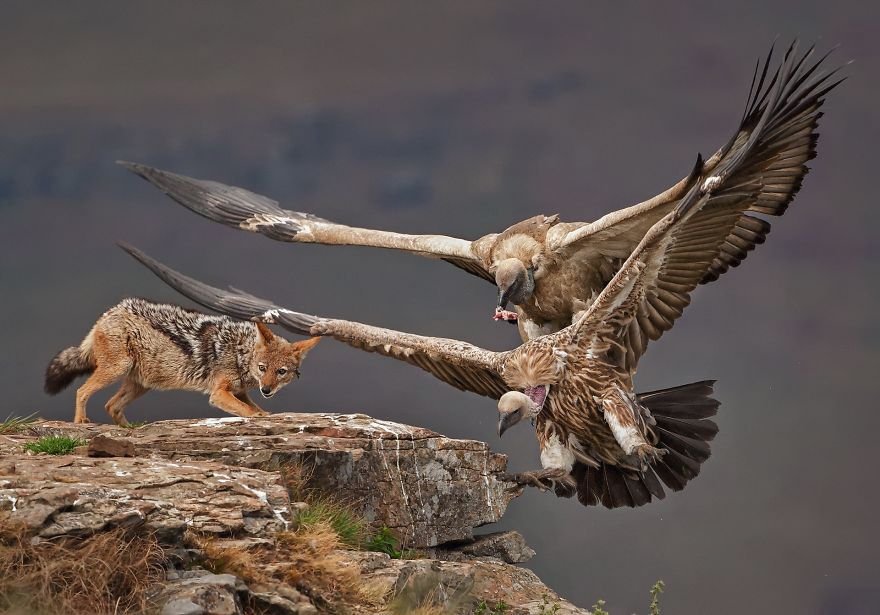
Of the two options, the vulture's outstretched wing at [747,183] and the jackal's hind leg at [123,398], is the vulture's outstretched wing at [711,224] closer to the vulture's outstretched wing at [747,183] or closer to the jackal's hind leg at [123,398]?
the vulture's outstretched wing at [747,183]

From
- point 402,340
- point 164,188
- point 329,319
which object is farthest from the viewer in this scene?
point 164,188

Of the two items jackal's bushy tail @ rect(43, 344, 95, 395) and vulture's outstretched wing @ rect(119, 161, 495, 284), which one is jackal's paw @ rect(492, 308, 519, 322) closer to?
vulture's outstretched wing @ rect(119, 161, 495, 284)

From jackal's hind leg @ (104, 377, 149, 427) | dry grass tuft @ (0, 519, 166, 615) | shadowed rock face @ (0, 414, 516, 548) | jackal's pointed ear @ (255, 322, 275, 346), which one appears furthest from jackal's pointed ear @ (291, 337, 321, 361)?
dry grass tuft @ (0, 519, 166, 615)

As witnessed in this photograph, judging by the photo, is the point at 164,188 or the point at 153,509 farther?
the point at 164,188

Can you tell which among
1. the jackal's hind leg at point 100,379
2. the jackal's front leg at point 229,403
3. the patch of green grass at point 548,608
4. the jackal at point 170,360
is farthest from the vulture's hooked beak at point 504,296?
the jackal's hind leg at point 100,379

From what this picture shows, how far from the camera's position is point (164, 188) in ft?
40.9

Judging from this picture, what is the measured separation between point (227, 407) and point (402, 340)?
167 cm

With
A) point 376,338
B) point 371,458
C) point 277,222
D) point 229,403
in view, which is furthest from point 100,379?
point 277,222

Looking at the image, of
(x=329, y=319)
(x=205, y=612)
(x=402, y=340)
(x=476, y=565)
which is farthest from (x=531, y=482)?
(x=205, y=612)

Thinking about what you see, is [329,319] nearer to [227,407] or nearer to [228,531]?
[227,407]

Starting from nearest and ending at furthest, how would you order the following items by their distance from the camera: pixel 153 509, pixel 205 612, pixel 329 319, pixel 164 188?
pixel 205 612 → pixel 153 509 → pixel 329 319 → pixel 164 188

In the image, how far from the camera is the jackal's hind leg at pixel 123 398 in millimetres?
9953

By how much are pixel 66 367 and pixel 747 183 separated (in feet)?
20.2

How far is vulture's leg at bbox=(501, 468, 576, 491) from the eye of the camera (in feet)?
28.0
